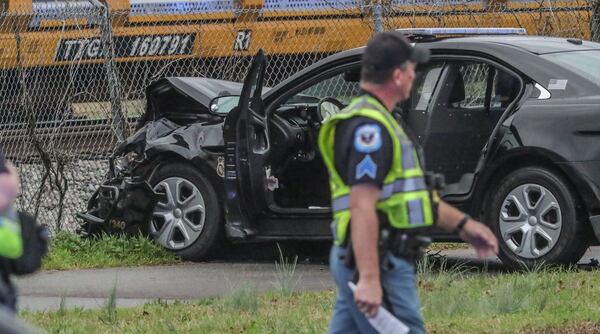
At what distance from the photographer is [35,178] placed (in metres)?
11.6

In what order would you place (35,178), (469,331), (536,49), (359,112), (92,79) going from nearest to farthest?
(359,112) < (469,331) < (536,49) < (35,178) < (92,79)

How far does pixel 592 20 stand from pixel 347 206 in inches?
324

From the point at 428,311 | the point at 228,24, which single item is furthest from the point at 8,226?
the point at 228,24

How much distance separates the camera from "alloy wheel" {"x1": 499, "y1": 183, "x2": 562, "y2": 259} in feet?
27.3

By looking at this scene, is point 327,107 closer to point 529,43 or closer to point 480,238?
point 529,43

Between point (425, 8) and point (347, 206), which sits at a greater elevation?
point (425, 8)

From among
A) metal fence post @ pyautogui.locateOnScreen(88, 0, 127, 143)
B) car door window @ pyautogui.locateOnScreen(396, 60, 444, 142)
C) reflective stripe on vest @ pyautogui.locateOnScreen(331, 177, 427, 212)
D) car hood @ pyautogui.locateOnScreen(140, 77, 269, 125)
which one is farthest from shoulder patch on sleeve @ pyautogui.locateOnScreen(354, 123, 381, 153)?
metal fence post @ pyautogui.locateOnScreen(88, 0, 127, 143)

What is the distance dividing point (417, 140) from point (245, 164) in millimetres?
1489

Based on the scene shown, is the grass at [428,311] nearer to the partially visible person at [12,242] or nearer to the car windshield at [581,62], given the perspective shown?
the car windshield at [581,62]

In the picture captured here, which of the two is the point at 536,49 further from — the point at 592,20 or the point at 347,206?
the point at 347,206

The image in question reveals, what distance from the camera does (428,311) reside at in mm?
6844

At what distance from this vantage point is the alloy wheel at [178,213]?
9.68 m

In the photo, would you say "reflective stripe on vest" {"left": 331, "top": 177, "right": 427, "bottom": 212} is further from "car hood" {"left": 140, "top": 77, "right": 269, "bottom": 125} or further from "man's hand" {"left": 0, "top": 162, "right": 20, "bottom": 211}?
"car hood" {"left": 140, "top": 77, "right": 269, "bottom": 125}

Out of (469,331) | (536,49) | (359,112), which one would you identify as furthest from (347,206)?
(536,49)
